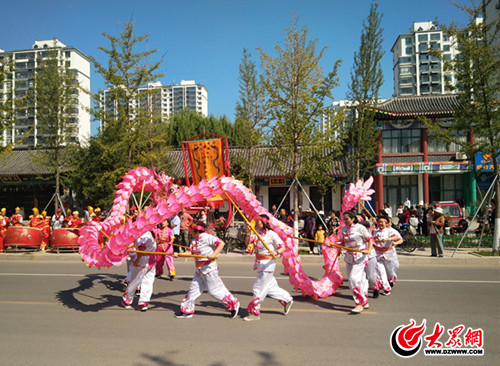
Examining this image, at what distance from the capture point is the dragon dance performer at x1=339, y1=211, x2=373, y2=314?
623cm

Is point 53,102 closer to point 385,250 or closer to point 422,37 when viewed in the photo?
point 385,250

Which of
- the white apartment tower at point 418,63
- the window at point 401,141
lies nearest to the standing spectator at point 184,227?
the window at point 401,141

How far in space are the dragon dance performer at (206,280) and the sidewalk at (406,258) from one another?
6202mm

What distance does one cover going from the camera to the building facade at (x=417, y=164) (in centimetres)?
2433

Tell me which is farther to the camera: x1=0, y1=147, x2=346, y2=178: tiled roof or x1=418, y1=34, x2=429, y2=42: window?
x1=418, y1=34, x2=429, y2=42: window

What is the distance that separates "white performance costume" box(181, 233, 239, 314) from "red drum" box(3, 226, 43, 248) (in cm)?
1036

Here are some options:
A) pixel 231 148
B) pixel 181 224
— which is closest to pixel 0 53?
pixel 231 148

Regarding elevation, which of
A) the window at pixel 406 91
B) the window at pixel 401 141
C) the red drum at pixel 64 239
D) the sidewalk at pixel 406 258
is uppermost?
the window at pixel 406 91

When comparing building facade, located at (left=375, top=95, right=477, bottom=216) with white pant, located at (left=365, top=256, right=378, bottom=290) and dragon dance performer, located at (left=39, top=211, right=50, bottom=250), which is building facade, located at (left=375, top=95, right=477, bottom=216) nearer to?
white pant, located at (left=365, top=256, right=378, bottom=290)

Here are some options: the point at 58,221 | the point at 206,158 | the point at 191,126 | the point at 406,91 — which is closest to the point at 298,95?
the point at 206,158

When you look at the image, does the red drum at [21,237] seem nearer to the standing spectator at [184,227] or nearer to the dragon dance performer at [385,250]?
the standing spectator at [184,227]

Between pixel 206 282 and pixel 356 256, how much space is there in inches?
101

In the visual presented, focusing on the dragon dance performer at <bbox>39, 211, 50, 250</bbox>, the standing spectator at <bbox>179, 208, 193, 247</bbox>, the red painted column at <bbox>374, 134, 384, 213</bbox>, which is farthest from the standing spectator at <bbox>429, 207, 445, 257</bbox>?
the dragon dance performer at <bbox>39, 211, 50, 250</bbox>

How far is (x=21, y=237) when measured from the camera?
13820 mm
